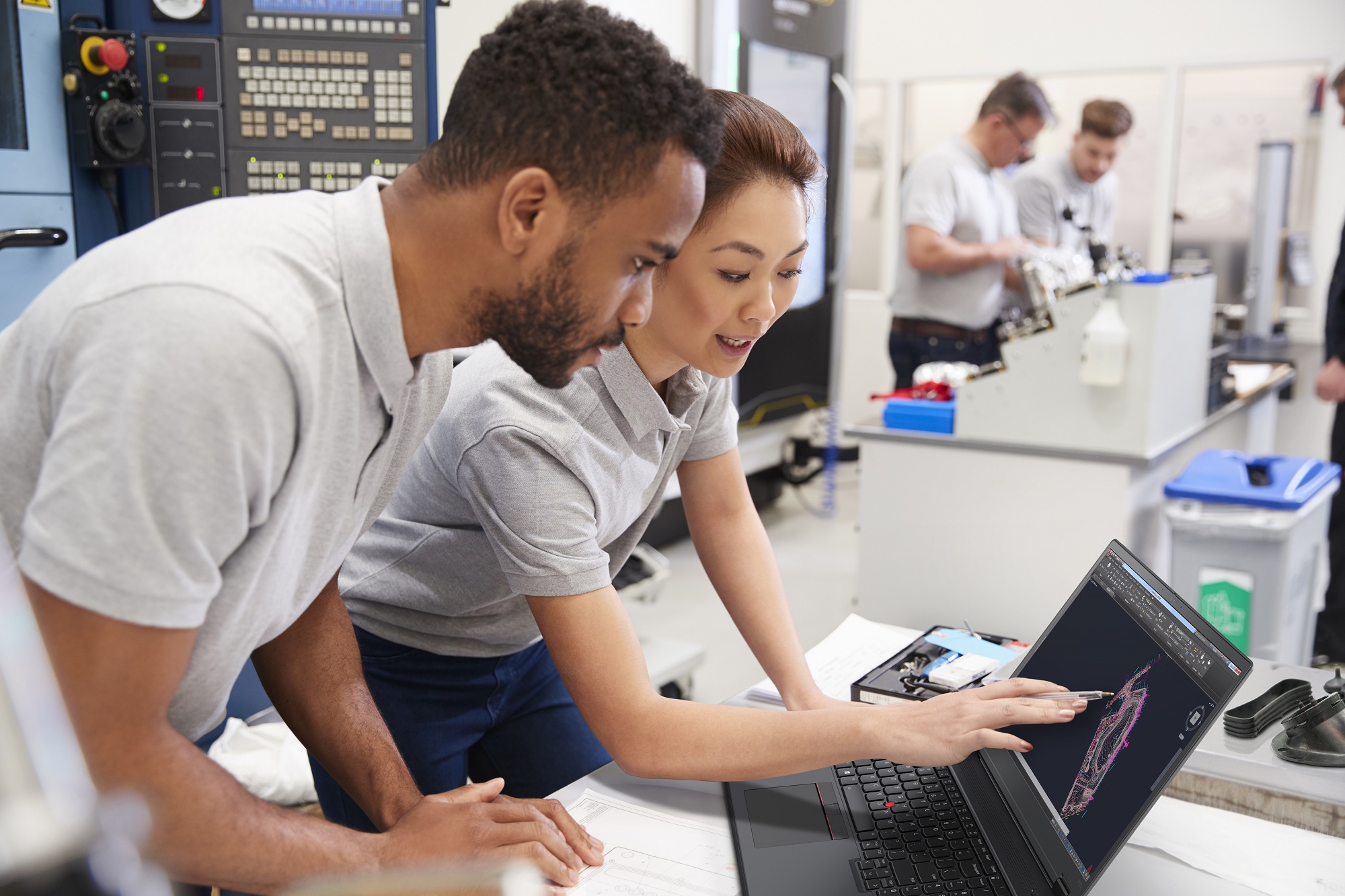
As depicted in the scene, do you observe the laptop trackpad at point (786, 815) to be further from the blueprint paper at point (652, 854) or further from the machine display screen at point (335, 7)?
the machine display screen at point (335, 7)

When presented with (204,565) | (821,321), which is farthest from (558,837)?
(821,321)

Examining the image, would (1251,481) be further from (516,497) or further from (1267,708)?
(516,497)

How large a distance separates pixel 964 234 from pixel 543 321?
9.61 ft

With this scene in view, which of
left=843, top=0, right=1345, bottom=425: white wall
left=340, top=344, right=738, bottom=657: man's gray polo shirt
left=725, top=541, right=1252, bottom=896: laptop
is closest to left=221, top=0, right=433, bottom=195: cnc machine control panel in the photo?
left=340, top=344, right=738, bottom=657: man's gray polo shirt

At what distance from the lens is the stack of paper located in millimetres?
1332

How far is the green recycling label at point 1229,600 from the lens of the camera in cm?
250

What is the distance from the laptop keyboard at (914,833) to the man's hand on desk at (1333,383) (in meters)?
2.48

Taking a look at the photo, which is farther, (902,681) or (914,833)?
(902,681)

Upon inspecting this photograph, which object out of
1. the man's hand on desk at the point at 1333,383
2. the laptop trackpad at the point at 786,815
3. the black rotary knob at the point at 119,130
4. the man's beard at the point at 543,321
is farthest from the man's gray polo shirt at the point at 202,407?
the man's hand on desk at the point at 1333,383

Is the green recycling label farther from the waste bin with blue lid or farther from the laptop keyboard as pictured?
the laptop keyboard

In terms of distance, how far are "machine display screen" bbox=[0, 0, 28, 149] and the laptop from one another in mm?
1773

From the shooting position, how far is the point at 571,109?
77 centimetres

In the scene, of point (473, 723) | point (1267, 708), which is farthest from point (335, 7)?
point (1267, 708)

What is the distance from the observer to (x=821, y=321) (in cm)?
435
